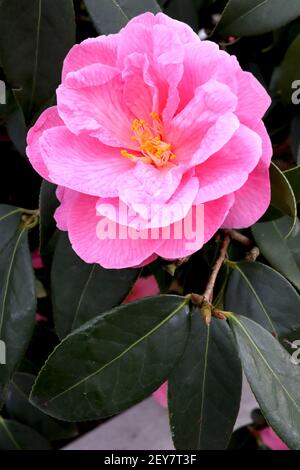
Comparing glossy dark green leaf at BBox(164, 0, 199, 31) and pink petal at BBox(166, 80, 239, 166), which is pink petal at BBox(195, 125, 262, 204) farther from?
glossy dark green leaf at BBox(164, 0, 199, 31)

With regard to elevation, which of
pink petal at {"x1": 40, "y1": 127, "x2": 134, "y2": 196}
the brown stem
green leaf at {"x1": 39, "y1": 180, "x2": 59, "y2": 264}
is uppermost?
pink petal at {"x1": 40, "y1": 127, "x2": 134, "y2": 196}

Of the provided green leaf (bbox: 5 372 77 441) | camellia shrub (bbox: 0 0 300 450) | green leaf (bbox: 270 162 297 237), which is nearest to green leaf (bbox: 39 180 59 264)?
camellia shrub (bbox: 0 0 300 450)

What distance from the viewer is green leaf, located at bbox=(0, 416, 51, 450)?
0.94m

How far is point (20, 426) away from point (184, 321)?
481 mm

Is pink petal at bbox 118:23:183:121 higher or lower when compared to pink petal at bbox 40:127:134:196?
higher

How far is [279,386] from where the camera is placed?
54 centimetres

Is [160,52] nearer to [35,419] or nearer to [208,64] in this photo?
[208,64]

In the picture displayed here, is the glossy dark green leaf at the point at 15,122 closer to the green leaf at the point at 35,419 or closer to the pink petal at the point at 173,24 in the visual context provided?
the pink petal at the point at 173,24

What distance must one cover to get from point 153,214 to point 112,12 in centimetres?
23

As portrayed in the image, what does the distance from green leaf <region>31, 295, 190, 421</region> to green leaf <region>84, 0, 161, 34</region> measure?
0.87 ft

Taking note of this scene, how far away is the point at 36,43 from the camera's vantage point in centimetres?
58

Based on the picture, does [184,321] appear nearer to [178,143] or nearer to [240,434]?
[178,143]

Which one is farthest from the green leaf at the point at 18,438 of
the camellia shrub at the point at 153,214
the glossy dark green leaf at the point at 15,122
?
the glossy dark green leaf at the point at 15,122

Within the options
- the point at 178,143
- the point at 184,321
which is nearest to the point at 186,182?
the point at 178,143
